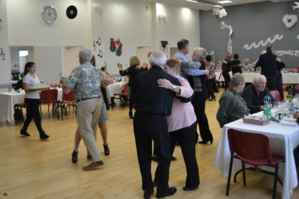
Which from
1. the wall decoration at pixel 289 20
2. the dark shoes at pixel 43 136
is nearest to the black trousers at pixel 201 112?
the dark shoes at pixel 43 136

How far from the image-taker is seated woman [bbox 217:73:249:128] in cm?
419

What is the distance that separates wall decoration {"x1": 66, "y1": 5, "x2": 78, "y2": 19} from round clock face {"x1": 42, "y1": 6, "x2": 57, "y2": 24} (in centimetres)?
52

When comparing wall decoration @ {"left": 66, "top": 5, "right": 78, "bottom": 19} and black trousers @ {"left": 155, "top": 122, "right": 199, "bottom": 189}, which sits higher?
wall decoration @ {"left": 66, "top": 5, "right": 78, "bottom": 19}

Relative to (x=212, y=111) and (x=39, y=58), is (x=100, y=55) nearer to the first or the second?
(x=39, y=58)

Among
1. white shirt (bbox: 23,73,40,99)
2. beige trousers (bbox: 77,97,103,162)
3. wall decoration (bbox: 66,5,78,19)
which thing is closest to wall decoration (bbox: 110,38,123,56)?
wall decoration (bbox: 66,5,78,19)

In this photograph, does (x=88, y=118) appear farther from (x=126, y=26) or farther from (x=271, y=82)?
(x=126, y=26)

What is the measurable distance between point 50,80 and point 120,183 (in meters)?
8.15

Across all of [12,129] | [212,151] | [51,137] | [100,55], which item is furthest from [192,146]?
[100,55]

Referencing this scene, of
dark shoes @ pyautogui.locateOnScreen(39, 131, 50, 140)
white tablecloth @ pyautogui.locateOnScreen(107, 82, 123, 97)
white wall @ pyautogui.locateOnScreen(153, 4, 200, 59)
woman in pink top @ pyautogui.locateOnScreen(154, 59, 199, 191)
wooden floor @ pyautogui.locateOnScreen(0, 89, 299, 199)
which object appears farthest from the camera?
white wall @ pyautogui.locateOnScreen(153, 4, 200, 59)

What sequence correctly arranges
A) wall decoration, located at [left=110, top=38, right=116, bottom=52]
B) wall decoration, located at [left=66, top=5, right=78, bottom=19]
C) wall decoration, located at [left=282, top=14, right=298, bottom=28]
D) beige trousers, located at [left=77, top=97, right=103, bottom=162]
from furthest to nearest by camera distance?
wall decoration, located at [left=282, top=14, right=298, bottom=28], wall decoration, located at [left=110, top=38, right=116, bottom=52], wall decoration, located at [left=66, top=5, right=78, bottom=19], beige trousers, located at [left=77, top=97, right=103, bottom=162]

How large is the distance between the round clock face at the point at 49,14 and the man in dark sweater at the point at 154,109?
856 centimetres

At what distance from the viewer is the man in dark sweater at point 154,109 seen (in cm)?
310

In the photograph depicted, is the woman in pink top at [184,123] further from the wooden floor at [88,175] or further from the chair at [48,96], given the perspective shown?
the chair at [48,96]

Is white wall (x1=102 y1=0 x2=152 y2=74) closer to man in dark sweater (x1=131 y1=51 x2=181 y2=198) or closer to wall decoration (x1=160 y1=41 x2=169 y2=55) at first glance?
wall decoration (x1=160 y1=41 x2=169 y2=55)
